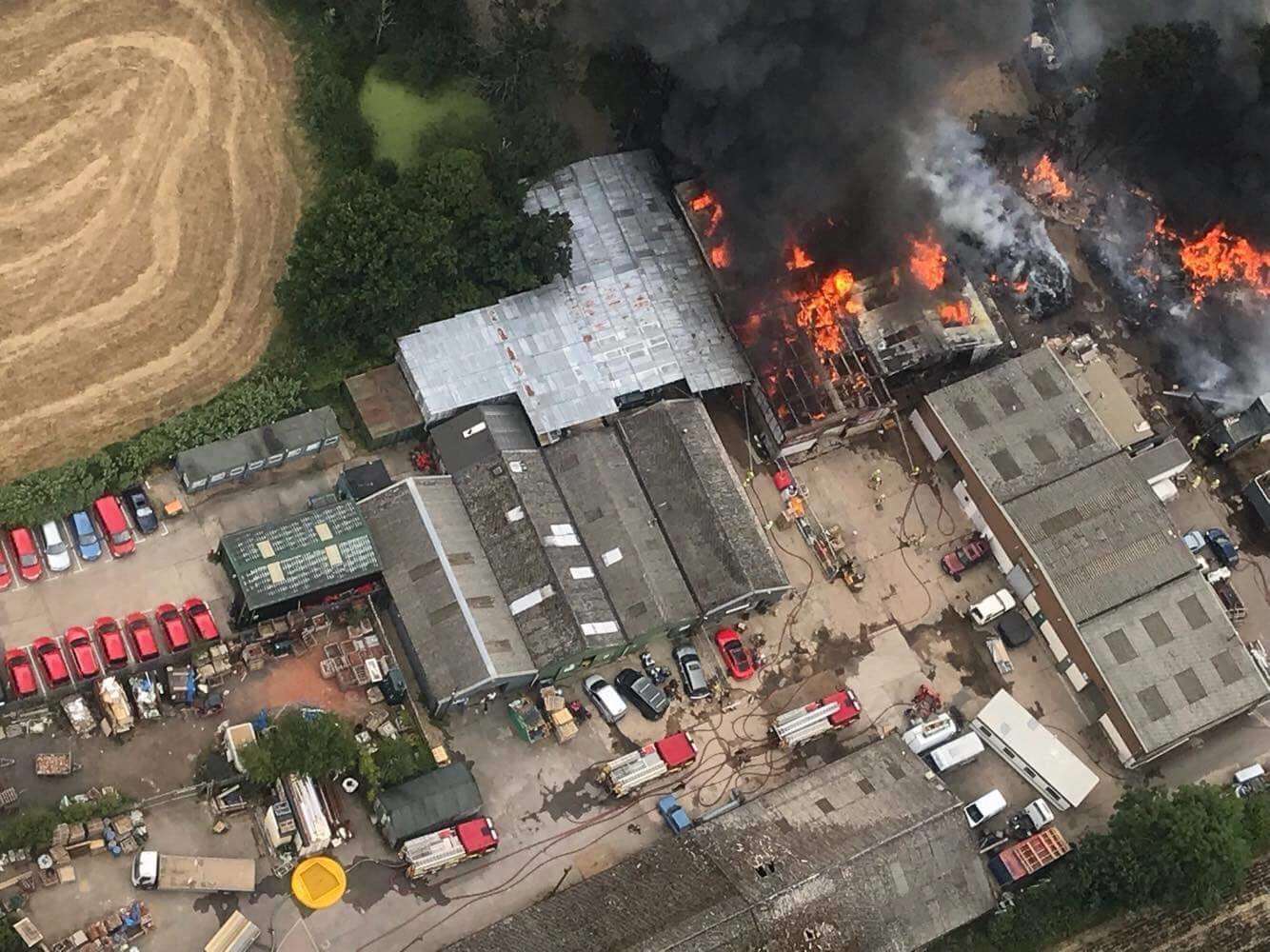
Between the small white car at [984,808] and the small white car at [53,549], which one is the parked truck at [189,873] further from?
the small white car at [984,808]

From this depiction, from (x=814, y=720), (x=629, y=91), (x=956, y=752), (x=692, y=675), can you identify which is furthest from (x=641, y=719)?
Result: (x=629, y=91)

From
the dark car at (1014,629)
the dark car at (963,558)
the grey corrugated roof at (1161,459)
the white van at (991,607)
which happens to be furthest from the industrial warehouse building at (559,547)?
the grey corrugated roof at (1161,459)

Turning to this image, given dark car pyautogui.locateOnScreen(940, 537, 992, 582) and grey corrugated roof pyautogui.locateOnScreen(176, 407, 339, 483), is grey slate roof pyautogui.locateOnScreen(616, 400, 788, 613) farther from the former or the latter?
grey corrugated roof pyautogui.locateOnScreen(176, 407, 339, 483)

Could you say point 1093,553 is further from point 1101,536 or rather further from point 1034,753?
point 1034,753

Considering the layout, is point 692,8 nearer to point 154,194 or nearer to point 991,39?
point 991,39

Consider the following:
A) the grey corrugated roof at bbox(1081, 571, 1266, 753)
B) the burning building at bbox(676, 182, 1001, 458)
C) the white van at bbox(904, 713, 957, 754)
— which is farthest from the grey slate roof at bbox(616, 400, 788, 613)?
the grey corrugated roof at bbox(1081, 571, 1266, 753)

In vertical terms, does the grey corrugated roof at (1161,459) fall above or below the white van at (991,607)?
above

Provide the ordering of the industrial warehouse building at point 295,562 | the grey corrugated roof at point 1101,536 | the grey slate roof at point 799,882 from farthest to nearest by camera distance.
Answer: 1. the grey corrugated roof at point 1101,536
2. the industrial warehouse building at point 295,562
3. the grey slate roof at point 799,882
